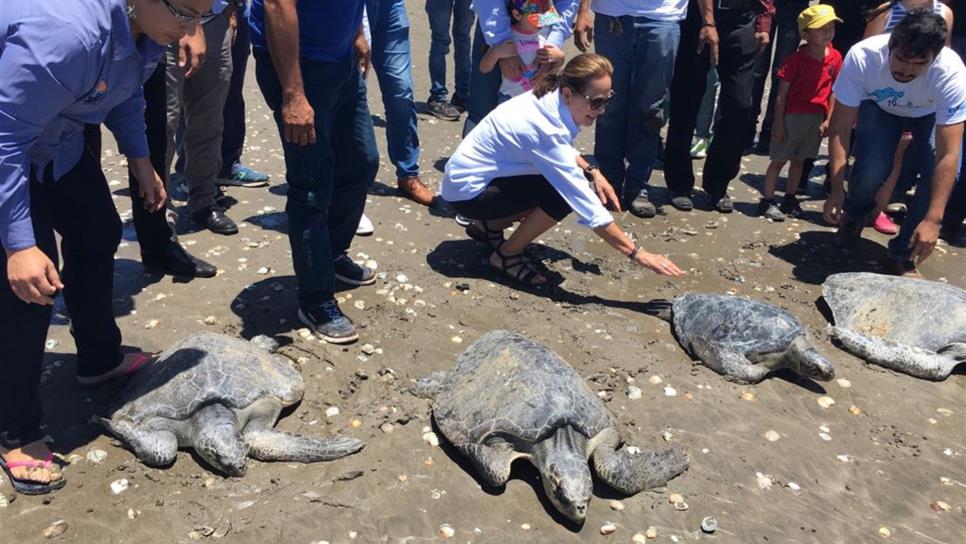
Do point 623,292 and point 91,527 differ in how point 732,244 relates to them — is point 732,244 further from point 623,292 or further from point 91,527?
point 91,527

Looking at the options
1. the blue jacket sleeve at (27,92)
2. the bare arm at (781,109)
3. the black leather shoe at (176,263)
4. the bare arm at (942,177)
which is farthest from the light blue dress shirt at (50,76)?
the bare arm at (781,109)

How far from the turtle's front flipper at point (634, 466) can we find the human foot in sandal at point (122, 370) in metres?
1.96

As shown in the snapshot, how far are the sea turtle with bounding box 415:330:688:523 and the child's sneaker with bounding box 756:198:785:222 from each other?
3055 millimetres

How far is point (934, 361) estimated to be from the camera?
3705mm

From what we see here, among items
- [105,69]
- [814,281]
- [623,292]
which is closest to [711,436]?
[623,292]

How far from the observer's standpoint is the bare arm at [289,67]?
A: 9.30ft

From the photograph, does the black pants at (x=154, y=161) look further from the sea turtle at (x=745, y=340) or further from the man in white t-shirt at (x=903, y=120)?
the man in white t-shirt at (x=903, y=120)

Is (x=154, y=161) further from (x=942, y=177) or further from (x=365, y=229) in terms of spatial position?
(x=942, y=177)

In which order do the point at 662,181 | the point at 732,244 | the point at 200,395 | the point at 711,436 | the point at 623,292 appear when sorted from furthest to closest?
the point at 662,181 → the point at 732,244 → the point at 623,292 → the point at 711,436 → the point at 200,395

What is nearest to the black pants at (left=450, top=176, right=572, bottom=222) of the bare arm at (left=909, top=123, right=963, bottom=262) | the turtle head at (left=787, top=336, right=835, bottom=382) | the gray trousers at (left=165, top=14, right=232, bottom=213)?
the turtle head at (left=787, top=336, right=835, bottom=382)

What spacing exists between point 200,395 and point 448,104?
5060 mm

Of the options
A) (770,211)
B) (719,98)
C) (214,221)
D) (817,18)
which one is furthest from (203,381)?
(817,18)

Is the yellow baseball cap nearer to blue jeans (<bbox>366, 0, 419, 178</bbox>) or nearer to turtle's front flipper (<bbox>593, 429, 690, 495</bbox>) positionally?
blue jeans (<bbox>366, 0, 419, 178</bbox>)

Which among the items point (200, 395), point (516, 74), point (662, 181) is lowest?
point (662, 181)
